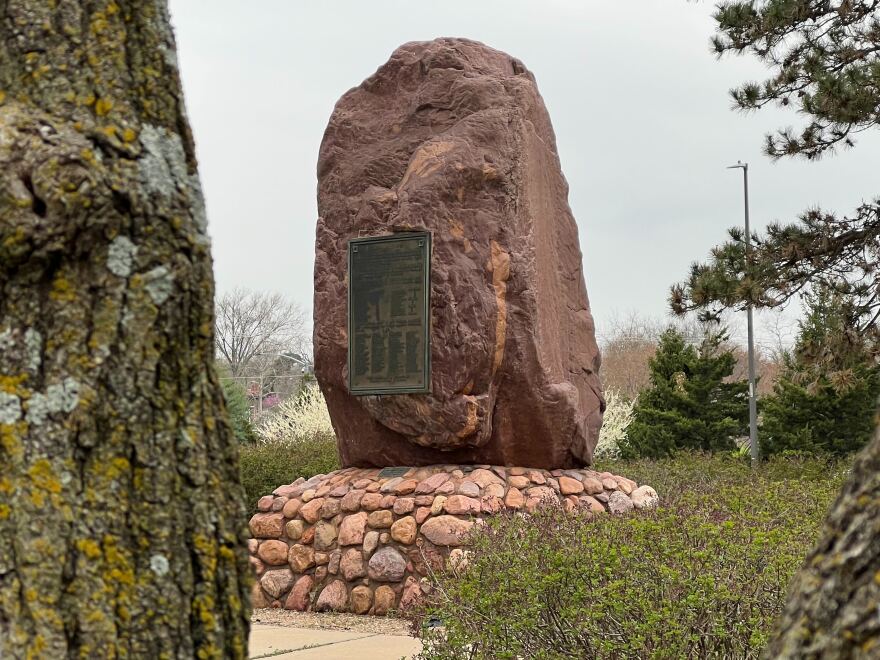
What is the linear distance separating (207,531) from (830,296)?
35.4ft

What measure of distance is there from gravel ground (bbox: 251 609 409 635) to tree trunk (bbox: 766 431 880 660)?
5886mm

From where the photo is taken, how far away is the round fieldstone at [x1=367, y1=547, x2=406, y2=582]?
7.72 m

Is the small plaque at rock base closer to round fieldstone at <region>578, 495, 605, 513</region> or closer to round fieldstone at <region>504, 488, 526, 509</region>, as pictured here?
round fieldstone at <region>504, 488, 526, 509</region>

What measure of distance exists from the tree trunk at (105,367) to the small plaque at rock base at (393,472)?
6.50 metres

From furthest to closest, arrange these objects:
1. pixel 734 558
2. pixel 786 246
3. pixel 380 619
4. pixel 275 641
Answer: pixel 786 246 < pixel 380 619 < pixel 275 641 < pixel 734 558

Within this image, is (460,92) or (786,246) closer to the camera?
(460,92)

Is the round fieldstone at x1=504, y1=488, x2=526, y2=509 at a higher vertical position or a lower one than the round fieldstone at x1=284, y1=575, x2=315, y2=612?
higher

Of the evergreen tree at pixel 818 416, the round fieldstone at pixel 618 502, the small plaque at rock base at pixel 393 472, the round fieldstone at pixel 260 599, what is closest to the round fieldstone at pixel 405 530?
the small plaque at rock base at pixel 393 472

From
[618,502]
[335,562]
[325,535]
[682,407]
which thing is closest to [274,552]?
[325,535]

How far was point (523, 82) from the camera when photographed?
28.0 ft

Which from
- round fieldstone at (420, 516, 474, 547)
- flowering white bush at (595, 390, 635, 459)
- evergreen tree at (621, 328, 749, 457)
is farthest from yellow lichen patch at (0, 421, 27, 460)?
evergreen tree at (621, 328, 749, 457)

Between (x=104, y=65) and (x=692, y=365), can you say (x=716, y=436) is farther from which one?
(x=104, y=65)

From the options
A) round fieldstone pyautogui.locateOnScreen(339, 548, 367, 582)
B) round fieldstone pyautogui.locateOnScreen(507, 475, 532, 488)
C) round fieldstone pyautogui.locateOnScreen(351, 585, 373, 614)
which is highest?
round fieldstone pyautogui.locateOnScreen(507, 475, 532, 488)

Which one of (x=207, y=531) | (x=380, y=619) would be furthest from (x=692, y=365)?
(x=207, y=531)
